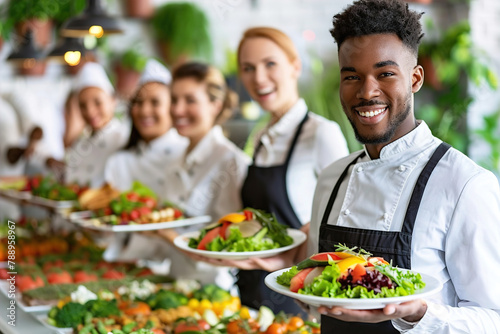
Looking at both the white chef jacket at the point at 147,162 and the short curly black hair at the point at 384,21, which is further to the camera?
the white chef jacket at the point at 147,162

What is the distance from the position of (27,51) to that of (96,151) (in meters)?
1.06

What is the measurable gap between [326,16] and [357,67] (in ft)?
16.3

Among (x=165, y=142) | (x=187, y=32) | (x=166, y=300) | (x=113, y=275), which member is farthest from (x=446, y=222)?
(x=187, y=32)

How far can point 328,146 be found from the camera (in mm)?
2426

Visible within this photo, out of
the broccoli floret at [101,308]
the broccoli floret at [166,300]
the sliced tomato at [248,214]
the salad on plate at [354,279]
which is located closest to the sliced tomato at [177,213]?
the broccoli floret at [166,300]

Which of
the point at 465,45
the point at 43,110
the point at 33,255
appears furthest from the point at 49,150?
the point at 465,45

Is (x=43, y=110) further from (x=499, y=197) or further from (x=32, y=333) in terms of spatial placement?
(x=499, y=197)

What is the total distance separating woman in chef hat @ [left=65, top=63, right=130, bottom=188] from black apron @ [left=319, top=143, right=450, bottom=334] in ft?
9.85

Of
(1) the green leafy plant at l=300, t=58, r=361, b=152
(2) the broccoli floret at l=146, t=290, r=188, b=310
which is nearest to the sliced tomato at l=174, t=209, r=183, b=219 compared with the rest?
(2) the broccoli floret at l=146, t=290, r=188, b=310

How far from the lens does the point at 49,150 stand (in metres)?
6.50

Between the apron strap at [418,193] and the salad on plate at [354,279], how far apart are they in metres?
0.13

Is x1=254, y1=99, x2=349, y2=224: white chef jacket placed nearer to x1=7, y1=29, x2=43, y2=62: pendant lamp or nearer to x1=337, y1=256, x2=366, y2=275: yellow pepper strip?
x1=337, y1=256, x2=366, y2=275: yellow pepper strip

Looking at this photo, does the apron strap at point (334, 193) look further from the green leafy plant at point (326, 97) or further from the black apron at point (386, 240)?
the green leafy plant at point (326, 97)

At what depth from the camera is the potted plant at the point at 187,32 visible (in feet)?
20.3
